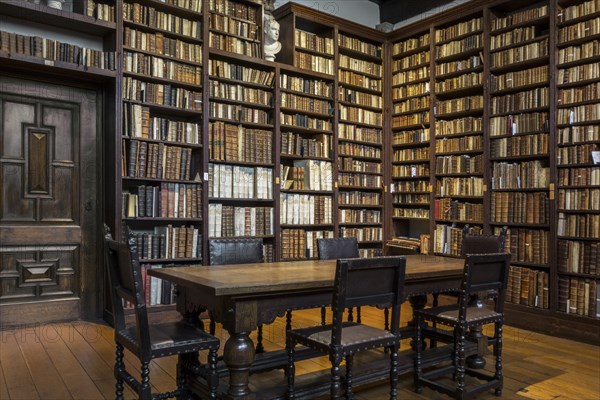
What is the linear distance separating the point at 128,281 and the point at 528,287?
3.87m

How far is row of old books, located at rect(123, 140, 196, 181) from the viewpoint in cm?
438

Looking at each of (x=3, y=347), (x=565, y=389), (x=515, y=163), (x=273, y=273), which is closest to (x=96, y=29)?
(x=3, y=347)

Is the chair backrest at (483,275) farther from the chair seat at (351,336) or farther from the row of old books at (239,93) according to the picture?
the row of old books at (239,93)

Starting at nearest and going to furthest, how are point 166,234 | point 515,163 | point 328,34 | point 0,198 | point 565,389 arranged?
1. point 565,389
2. point 0,198
3. point 166,234
4. point 515,163
5. point 328,34

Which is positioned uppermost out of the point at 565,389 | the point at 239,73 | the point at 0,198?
the point at 239,73

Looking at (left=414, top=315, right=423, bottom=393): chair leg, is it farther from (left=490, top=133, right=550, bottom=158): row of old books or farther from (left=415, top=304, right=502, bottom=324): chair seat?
(left=490, top=133, right=550, bottom=158): row of old books

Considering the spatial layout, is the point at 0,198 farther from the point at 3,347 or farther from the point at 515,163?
the point at 515,163

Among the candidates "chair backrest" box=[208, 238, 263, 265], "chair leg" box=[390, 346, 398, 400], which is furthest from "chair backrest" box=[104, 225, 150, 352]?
"chair leg" box=[390, 346, 398, 400]

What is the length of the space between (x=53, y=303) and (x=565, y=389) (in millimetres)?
4107

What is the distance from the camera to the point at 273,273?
268 cm

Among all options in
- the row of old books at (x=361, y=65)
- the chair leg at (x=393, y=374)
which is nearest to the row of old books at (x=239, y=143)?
the row of old books at (x=361, y=65)

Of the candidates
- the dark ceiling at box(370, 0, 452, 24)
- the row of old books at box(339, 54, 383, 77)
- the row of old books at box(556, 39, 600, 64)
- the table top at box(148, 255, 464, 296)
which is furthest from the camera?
the dark ceiling at box(370, 0, 452, 24)

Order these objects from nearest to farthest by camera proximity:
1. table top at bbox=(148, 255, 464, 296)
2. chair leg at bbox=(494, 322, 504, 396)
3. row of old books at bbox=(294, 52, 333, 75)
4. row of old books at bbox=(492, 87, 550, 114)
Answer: table top at bbox=(148, 255, 464, 296) < chair leg at bbox=(494, 322, 504, 396) < row of old books at bbox=(492, 87, 550, 114) < row of old books at bbox=(294, 52, 333, 75)

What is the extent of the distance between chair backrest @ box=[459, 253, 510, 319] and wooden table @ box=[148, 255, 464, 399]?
29 centimetres
